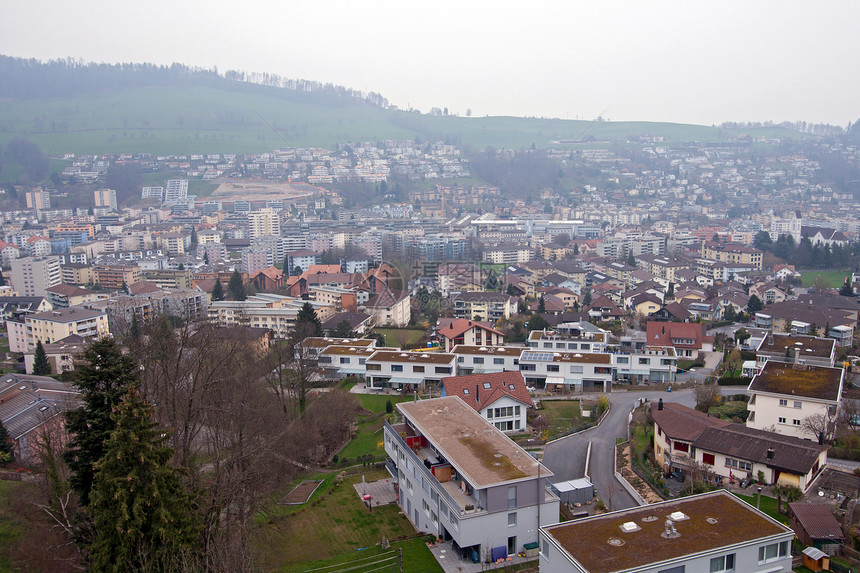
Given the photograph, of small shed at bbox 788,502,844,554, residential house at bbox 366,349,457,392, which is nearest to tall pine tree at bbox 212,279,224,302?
residential house at bbox 366,349,457,392

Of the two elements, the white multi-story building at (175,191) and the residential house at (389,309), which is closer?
the residential house at (389,309)

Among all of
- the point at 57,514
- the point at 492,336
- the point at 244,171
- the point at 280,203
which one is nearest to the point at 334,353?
the point at 492,336

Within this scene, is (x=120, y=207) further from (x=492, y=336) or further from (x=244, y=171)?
(x=492, y=336)

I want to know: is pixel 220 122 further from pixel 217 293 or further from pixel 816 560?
pixel 816 560

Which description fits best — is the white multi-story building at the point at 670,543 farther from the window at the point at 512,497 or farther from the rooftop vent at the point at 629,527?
the window at the point at 512,497

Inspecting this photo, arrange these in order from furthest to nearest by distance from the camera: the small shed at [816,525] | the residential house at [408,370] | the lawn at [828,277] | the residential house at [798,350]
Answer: the lawn at [828,277] < the residential house at [408,370] < the residential house at [798,350] < the small shed at [816,525]

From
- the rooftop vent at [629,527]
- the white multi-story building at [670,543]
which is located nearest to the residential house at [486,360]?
the white multi-story building at [670,543]

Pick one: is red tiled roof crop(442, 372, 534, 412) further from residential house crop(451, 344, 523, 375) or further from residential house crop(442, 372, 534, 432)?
residential house crop(451, 344, 523, 375)
